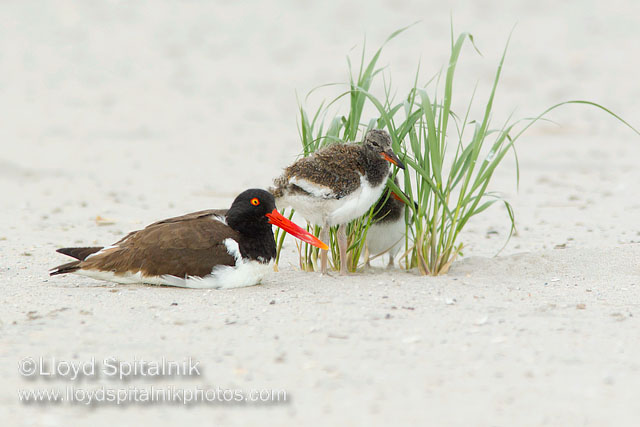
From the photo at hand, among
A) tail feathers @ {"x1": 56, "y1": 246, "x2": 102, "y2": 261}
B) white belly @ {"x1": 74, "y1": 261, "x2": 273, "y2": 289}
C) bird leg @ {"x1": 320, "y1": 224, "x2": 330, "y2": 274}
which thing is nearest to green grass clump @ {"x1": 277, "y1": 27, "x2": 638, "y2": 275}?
bird leg @ {"x1": 320, "y1": 224, "x2": 330, "y2": 274}

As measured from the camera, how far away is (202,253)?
5.19 m

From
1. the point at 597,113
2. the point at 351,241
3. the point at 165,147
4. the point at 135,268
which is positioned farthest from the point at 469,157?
the point at 597,113

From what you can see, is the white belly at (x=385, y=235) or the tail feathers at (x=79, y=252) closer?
the tail feathers at (x=79, y=252)

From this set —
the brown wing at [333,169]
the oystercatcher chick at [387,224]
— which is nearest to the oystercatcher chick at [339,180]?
the brown wing at [333,169]

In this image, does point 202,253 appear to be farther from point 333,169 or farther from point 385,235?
point 385,235

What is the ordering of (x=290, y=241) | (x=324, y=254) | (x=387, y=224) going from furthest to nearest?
(x=290, y=241), (x=387, y=224), (x=324, y=254)

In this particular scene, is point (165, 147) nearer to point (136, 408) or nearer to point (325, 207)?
point (325, 207)

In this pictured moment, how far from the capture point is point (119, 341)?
4059 mm

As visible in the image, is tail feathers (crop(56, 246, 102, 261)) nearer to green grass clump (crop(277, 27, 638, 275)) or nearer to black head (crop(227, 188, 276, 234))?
black head (crop(227, 188, 276, 234))

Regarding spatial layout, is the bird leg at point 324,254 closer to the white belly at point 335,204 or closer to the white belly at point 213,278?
the white belly at point 335,204

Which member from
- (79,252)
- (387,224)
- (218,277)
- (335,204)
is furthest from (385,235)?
(79,252)

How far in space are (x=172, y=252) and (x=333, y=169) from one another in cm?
111

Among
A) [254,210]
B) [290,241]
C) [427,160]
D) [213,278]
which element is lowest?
[213,278]

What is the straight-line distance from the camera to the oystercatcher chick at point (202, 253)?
5.19 m
